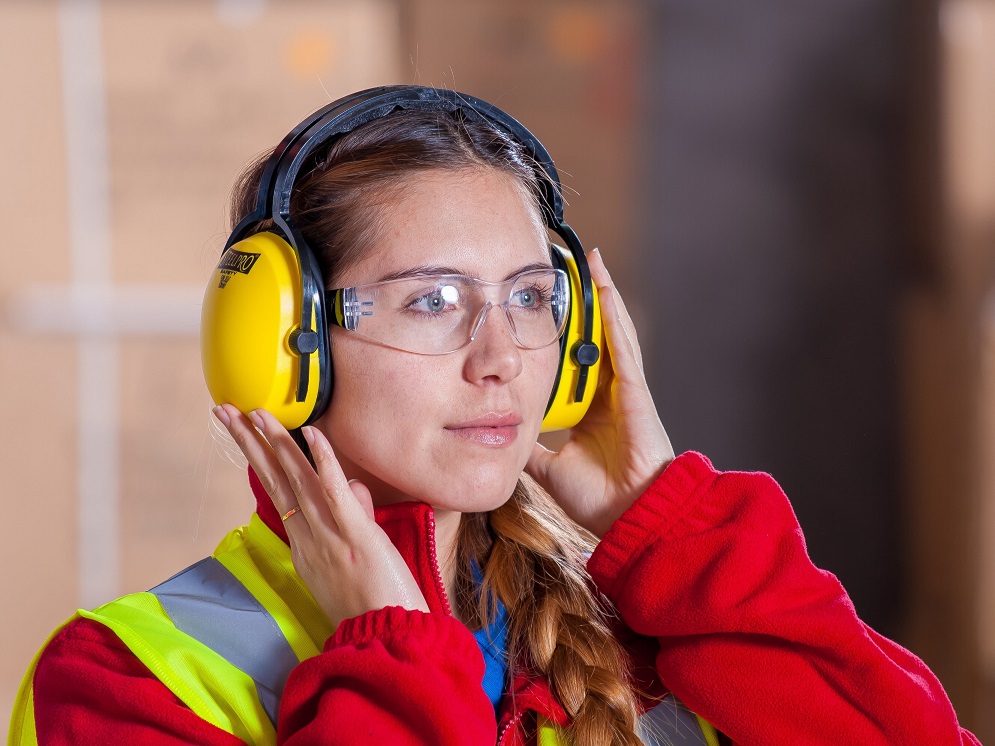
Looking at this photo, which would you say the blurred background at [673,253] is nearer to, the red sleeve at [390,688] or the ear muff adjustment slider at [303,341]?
the ear muff adjustment slider at [303,341]

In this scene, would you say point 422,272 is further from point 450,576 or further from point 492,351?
point 450,576

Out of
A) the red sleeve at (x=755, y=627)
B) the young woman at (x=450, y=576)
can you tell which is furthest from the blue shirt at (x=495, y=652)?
the red sleeve at (x=755, y=627)

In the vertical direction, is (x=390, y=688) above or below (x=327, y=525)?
below

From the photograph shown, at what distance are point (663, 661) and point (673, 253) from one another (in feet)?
6.92

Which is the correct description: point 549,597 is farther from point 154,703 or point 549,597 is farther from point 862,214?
point 862,214

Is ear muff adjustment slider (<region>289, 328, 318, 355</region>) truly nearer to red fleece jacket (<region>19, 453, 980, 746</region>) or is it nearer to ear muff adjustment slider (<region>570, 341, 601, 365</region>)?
red fleece jacket (<region>19, 453, 980, 746</region>)

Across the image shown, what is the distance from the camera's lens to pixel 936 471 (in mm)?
3238

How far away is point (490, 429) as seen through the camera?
1.17 meters

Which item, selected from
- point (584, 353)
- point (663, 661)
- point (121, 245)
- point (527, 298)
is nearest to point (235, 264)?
point (527, 298)

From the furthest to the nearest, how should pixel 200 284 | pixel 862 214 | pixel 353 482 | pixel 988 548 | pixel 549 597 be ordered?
pixel 862 214 → pixel 988 548 → pixel 200 284 → pixel 549 597 → pixel 353 482

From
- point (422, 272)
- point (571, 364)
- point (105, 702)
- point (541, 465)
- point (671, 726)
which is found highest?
point (422, 272)

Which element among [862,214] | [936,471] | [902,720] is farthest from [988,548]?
[902,720]

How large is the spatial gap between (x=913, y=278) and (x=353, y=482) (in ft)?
8.30

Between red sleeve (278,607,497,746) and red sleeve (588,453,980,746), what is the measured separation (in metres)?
0.27
